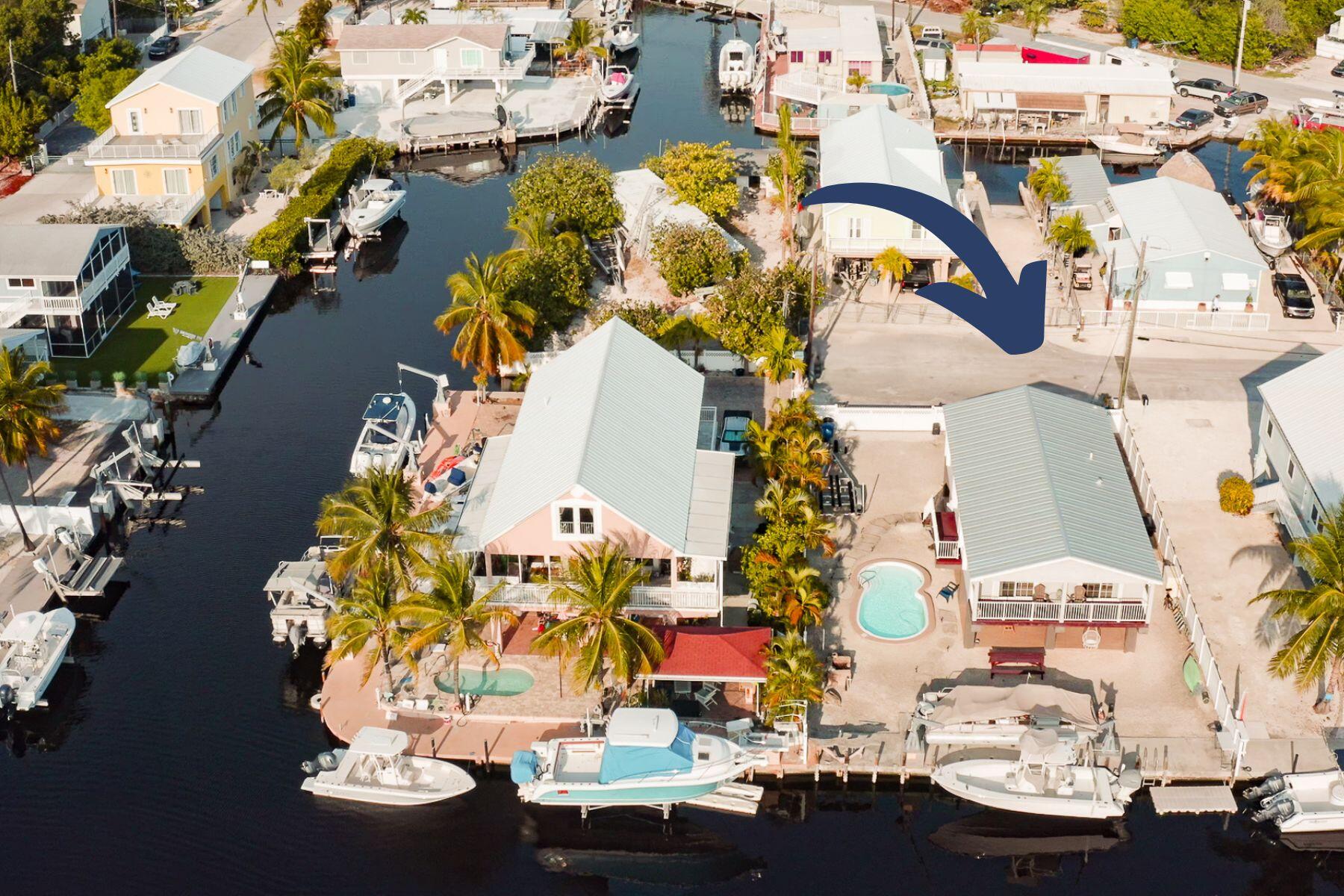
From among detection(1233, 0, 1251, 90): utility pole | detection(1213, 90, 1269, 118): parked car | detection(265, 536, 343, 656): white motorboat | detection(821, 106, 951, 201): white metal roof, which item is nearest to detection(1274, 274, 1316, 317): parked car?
detection(821, 106, 951, 201): white metal roof

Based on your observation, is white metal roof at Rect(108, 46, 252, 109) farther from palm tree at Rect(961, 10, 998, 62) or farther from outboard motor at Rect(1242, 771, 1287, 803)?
outboard motor at Rect(1242, 771, 1287, 803)

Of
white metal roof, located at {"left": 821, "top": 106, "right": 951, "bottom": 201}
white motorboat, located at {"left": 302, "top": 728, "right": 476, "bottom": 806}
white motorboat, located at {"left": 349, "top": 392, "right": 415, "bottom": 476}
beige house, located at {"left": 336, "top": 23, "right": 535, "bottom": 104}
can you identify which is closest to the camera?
white motorboat, located at {"left": 302, "top": 728, "right": 476, "bottom": 806}

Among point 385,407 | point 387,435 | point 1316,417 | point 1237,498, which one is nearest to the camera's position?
point 1316,417

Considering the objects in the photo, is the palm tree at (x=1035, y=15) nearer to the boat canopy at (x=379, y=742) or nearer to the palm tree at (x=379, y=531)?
the palm tree at (x=379, y=531)

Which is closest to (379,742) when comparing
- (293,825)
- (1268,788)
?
(293,825)

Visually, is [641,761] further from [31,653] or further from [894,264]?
[894,264]

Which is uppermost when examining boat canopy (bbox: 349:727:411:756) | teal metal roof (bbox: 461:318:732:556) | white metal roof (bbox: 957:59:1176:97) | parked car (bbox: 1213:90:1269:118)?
white metal roof (bbox: 957:59:1176:97)

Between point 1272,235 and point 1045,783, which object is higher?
point 1272,235
